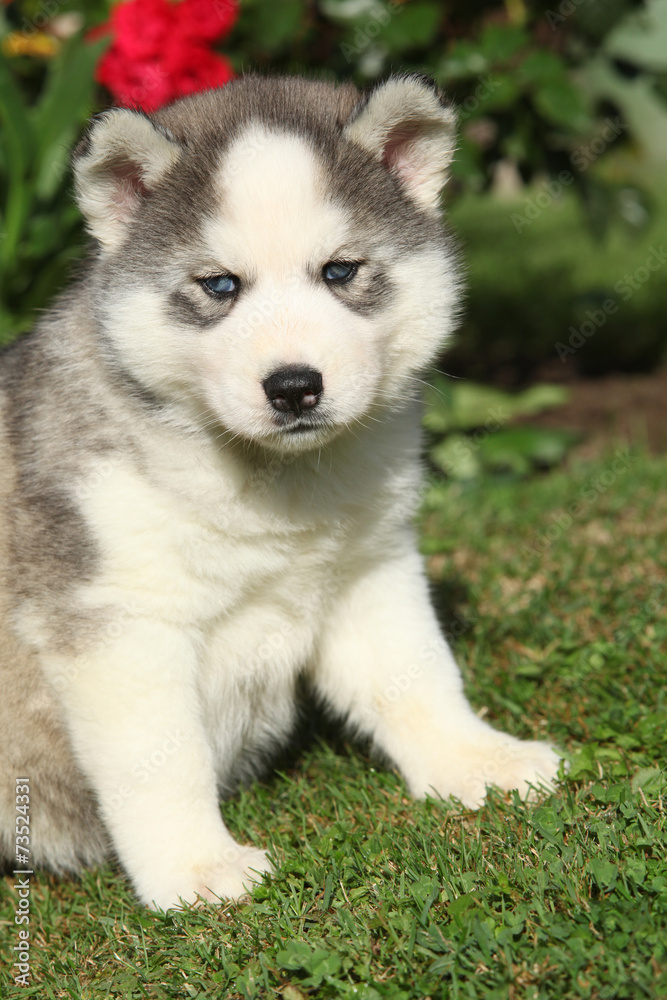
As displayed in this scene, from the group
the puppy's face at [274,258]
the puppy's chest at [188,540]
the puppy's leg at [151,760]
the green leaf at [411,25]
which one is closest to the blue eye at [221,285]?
the puppy's face at [274,258]

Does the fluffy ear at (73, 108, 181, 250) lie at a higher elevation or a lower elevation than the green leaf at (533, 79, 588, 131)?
lower

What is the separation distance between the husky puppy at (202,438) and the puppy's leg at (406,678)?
0.19 ft

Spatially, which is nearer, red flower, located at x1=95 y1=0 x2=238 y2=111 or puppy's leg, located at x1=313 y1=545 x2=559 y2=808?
puppy's leg, located at x1=313 y1=545 x2=559 y2=808

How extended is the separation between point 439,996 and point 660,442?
14.0 ft

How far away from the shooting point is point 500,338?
7621 millimetres

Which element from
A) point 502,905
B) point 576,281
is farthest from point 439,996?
point 576,281

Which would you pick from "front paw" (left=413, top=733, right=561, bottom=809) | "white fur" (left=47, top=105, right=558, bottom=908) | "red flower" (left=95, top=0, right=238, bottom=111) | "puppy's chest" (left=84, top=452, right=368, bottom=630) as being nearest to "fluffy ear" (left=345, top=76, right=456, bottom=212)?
"white fur" (left=47, top=105, right=558, bottom=908)

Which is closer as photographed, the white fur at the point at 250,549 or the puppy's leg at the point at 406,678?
the white fur at the point at 250,549

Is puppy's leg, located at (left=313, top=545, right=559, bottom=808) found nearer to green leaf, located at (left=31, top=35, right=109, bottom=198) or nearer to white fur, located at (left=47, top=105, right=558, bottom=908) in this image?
white fur, located at (left=47, top=105, right=558, bottom=908)

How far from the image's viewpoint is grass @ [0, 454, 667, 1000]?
2076 mm

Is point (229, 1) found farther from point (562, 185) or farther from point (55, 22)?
point (562, 185)

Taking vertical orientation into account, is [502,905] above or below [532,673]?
above

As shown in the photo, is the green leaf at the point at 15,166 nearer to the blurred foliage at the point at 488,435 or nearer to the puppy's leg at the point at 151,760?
the blurred foliage at the point at 488,435

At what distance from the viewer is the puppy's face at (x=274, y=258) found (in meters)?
2.30
